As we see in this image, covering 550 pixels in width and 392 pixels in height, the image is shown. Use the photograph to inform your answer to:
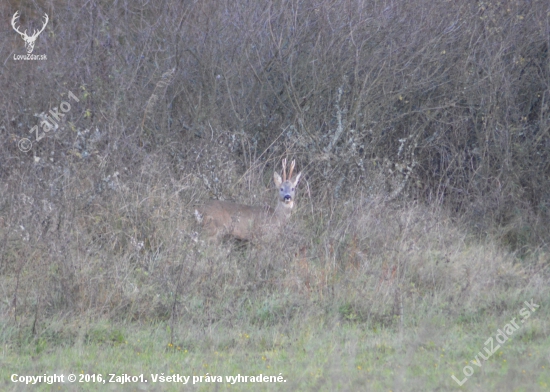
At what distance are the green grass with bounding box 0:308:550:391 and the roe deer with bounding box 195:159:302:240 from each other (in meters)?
2.10

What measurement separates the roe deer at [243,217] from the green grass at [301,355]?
2.10 m

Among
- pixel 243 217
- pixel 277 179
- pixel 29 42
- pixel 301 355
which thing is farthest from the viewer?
pixel 29 42

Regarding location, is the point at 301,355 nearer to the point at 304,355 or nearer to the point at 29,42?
the point at 304,355

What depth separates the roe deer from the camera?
824cm

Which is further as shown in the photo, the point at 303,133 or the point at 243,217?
the point at 303,133

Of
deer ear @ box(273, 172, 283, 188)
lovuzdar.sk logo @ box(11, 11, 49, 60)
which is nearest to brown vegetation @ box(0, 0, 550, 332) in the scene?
lovuzdar.sk logo @ box(11, 11, 49, 60)

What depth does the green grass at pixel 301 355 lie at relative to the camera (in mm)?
4996

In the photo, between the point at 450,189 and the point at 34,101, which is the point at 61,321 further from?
the point at 450,189

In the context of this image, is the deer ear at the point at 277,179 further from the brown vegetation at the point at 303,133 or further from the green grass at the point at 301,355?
the green grass at the point at 301,355

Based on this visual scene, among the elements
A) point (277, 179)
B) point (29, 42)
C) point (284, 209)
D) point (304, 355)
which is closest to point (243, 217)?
point (284, 209)

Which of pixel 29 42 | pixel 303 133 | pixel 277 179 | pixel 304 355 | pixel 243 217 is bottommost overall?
pixel 304 355

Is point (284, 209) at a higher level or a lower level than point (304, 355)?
higher

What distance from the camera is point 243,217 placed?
8.65 meters

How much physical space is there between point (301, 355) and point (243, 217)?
3245mm
